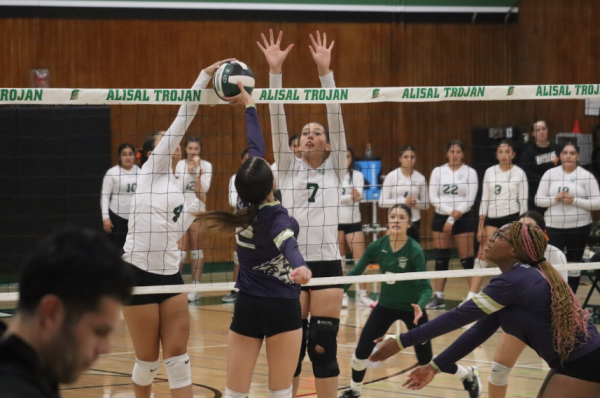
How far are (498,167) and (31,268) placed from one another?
27.9ft

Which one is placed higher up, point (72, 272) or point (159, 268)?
point (72, 272)

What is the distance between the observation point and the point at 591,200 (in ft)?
29.6

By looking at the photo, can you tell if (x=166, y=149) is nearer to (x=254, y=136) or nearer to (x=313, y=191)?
(x=254, y=136)

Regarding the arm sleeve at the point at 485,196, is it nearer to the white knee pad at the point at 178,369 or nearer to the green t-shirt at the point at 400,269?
the green t-shirt at the point at 400,269

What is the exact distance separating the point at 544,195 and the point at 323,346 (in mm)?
4920

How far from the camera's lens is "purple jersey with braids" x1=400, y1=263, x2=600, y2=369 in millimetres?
4348

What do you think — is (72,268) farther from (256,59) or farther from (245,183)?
(256,59)

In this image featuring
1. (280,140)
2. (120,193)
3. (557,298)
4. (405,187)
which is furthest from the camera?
(405,187)

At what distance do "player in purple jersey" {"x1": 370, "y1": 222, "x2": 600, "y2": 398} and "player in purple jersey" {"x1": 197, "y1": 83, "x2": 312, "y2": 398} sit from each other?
48cm

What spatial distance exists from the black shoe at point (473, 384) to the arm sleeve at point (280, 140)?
6.77ft

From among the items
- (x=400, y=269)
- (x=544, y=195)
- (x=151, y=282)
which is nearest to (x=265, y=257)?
(x=151, y=282)

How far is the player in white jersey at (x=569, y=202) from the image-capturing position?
900 centimetres

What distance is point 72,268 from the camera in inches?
64.1

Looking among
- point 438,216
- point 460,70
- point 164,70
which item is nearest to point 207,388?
point 438,216
